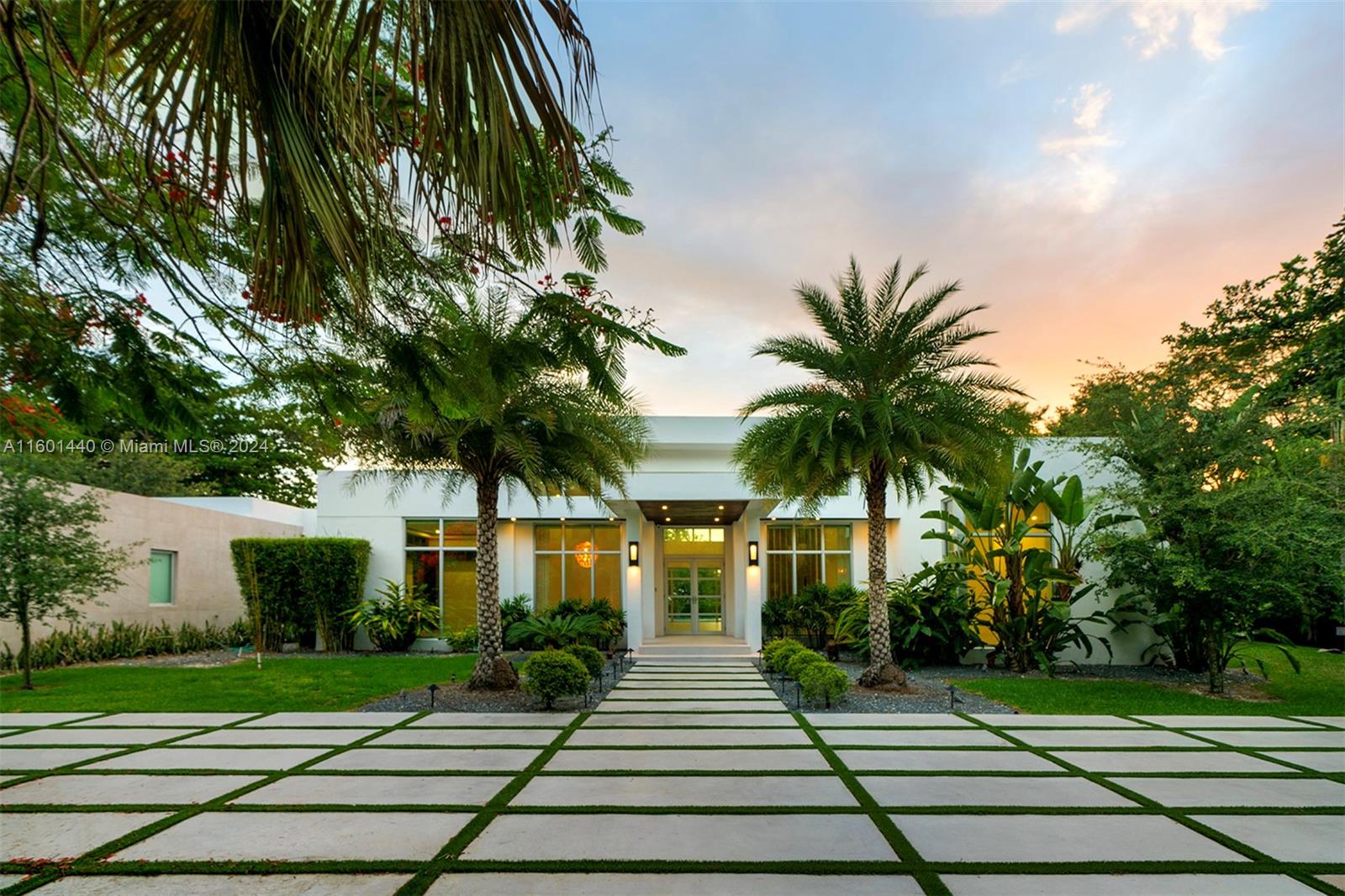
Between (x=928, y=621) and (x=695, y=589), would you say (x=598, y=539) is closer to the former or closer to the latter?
(x=695, y=589)

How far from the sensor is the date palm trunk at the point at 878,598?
37.2ft

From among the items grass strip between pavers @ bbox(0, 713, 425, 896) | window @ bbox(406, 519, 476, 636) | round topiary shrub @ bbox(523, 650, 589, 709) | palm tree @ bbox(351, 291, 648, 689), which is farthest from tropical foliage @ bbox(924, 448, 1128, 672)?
window @ bbox(406, 519, 476, 636)

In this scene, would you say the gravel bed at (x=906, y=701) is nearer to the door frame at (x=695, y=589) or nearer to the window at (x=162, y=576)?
the door frame at (x=695, y=589)

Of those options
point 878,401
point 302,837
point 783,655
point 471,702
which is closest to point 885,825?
point 302,837

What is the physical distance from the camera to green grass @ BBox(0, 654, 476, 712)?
9906 millimetres

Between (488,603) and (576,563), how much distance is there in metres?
8.38

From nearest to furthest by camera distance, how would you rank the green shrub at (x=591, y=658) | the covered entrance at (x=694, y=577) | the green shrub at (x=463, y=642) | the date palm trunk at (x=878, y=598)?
the date palm trunk at (x=878, y=598), the green shrub at (x=591, y=658), the green shrub at (x=463, y=642), the covered entrance at (x=694, y=577)

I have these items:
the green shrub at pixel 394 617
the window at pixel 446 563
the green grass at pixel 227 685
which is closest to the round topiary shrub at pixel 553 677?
the green grass at pixel 227 685

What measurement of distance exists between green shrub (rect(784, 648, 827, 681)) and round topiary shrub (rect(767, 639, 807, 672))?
24 cm

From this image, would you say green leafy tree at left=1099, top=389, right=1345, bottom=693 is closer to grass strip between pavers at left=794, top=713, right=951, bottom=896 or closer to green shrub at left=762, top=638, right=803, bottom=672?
green shrub at left=762, top=638, right=803, bottom=672

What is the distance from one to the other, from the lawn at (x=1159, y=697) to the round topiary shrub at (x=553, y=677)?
5848mm

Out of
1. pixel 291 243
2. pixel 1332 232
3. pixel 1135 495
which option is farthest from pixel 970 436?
pixel 1332 232

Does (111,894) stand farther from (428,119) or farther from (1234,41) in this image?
(1234,41)

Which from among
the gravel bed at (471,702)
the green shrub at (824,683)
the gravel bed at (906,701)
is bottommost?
the gravel bed at (906,701)
